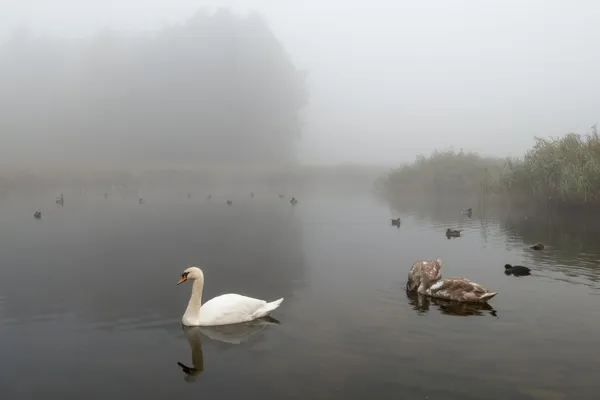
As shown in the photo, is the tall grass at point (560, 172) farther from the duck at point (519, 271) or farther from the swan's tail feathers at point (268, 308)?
the swan's tail feathers at point (268, 308)

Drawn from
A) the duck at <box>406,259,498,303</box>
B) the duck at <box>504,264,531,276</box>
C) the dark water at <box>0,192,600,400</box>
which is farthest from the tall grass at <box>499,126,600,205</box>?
the duck at <box>406,259,498,303</box>

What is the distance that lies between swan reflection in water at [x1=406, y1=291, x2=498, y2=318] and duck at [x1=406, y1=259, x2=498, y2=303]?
0.53 feet

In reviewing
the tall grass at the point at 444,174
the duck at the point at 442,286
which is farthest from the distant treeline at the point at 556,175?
the duck at the point at 442,286

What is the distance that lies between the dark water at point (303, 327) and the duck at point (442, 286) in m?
A: 0.51

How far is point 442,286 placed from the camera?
1825 centimetres

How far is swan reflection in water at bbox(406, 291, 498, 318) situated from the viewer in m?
16.7

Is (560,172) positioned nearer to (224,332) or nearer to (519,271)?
(519,271)

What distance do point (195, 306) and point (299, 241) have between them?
2159cm

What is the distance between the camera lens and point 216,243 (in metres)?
35.7

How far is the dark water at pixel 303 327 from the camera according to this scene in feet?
36.9

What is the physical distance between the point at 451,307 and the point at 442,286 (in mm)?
1088

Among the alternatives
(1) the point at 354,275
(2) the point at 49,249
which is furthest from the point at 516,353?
(2) the point at 49,249

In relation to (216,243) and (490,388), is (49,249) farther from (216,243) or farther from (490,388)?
(490,388)

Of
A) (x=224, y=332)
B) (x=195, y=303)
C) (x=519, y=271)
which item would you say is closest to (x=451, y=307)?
(x=519, y=271)
